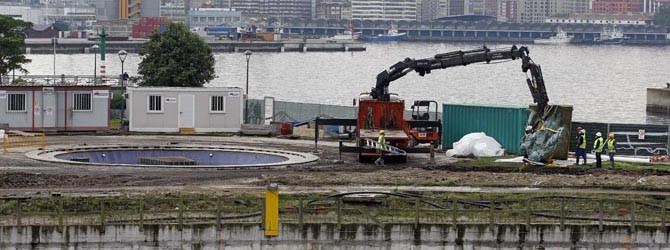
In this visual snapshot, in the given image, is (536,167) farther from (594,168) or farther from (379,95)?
(379,95)

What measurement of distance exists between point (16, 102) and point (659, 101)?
81.7 metres

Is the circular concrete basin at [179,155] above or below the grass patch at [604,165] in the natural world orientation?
below

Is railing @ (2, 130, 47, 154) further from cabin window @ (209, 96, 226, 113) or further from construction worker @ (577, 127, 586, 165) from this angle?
construction worker @ (577, 127, 586, 165)

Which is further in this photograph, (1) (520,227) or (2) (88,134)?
(2) (88,134)

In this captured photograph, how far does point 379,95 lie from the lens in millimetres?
58062

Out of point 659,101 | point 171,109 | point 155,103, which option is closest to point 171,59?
point 155,103

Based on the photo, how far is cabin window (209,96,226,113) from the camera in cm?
6009

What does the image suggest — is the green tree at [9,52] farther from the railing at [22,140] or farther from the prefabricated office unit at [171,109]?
the railing at [22,140]

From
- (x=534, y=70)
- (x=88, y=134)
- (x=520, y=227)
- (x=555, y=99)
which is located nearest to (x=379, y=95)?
(x=534, y=70)

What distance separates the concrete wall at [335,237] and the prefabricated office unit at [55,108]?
26.6 metres

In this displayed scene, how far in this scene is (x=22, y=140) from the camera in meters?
52.3

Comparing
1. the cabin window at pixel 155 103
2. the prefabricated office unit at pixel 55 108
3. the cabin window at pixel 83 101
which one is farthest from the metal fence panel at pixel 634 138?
the cabin window at pixel 83 101

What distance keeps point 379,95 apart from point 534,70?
7.91 m

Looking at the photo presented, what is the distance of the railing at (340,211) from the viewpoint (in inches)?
1289
